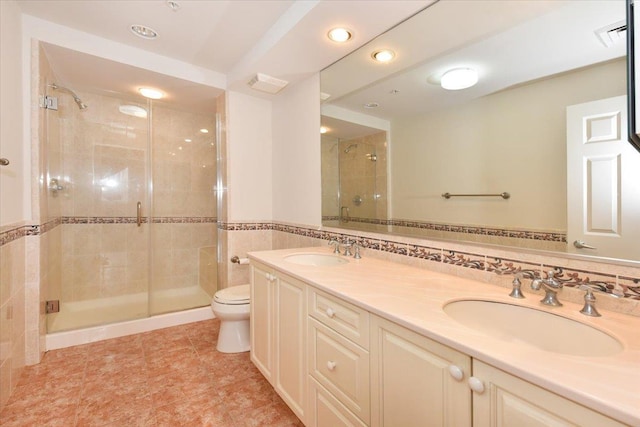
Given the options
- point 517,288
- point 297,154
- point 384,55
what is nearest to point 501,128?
point 517,288

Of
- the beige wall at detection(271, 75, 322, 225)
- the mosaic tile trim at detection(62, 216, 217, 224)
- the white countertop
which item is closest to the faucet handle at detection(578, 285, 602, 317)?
the white countertop

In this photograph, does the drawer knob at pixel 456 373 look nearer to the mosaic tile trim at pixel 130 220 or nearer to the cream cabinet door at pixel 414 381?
the cream cabinet door at pixel 414 381

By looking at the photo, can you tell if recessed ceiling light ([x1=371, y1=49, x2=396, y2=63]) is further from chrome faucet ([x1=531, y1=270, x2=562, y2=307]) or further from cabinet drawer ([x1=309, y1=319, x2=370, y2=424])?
cabinet drawer ([x1=309, y1=319, x2=370, y2=424])

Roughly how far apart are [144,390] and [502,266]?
2111 mm

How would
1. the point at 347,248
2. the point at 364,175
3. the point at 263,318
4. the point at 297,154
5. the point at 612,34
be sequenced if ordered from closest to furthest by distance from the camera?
the point at 612,34 < the point at 263,318 < the point at 347,248 < the point at 364,175 < the point at 297,154

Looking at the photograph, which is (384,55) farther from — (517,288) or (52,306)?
(52,306)

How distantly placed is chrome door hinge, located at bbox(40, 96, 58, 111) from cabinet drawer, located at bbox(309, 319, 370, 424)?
2.51m

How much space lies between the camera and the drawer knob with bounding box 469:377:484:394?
0.66 metres

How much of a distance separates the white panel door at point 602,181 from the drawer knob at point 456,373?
0.70m

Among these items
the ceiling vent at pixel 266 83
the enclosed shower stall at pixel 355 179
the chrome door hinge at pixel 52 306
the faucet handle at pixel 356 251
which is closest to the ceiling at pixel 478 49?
the enclosed shower stall at pixel 355 179

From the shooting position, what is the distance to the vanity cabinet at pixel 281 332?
53.4 inches

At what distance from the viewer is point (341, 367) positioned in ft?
3.65

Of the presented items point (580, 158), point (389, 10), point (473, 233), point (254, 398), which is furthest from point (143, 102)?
point (580, 158)

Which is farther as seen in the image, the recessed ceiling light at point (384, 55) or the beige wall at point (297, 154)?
the beige wall at point (297, 154)
